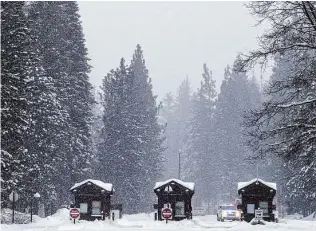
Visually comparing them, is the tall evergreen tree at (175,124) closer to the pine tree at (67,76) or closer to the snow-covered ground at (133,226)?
the pine tree at (67,76)

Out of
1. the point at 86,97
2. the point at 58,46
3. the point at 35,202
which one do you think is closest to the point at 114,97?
the point at 86,97

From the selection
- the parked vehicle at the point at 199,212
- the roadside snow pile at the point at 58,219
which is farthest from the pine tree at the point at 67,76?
the parked vehicle at the point at 199,212

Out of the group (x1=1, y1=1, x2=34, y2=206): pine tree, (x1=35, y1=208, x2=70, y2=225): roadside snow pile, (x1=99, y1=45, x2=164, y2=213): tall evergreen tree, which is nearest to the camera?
(x1=1, y1=1, x2=34, y2=206): pine tree

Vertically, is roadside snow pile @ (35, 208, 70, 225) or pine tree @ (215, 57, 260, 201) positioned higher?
pine tree @ (215, 57, 260, 201)

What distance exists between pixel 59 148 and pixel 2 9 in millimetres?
16349

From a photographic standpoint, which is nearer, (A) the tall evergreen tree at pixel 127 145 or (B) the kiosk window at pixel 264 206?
(B) the kiosk window at pixel 264 206

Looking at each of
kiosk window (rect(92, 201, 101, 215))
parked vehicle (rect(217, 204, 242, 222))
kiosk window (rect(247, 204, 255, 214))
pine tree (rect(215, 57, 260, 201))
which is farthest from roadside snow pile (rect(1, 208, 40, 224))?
pine tree (rect(215, 57, 260, 201))

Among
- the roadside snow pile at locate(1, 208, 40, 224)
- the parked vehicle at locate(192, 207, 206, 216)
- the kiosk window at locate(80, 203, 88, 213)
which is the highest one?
the kiosk window at locate(80, 203, 88, 213)

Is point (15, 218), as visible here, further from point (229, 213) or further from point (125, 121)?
point (125, 121)

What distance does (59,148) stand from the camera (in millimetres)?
47031

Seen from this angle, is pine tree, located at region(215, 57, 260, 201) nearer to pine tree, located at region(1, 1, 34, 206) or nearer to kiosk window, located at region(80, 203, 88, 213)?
kiosk window, located at region(80, 203, 88, 213)

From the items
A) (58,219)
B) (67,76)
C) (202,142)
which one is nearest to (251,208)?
(58,219)

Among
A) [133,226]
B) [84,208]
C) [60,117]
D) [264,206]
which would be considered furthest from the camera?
[60,117]

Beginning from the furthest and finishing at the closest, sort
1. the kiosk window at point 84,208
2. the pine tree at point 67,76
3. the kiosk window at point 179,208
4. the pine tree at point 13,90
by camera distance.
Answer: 1. the pine tree at point 67,76
2. the kiosk window at point 179,208
3. the kiosk window at point 84,208
4. the pine tree at point 13,90
